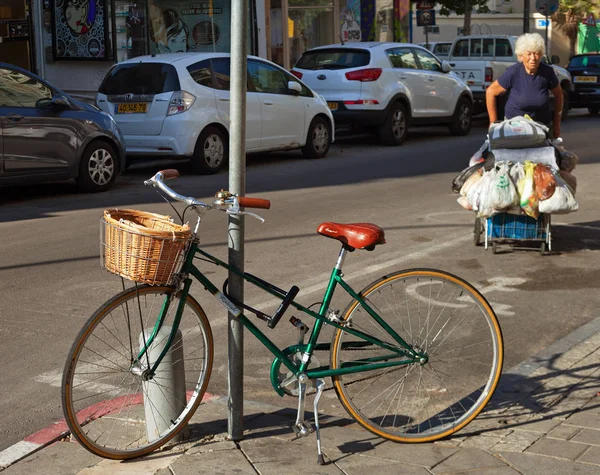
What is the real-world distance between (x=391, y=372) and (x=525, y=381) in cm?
103

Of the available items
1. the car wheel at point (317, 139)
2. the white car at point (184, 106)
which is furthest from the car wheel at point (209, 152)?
the car wheel at point (317, 139)

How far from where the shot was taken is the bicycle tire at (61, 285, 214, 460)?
4219 mm

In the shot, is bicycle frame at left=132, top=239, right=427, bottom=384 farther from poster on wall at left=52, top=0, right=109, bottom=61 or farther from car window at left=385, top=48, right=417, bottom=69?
poster on wall at left=52, top=0, right=109, bottom=61

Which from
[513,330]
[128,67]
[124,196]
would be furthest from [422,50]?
[513,330]

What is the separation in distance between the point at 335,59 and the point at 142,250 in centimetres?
1487

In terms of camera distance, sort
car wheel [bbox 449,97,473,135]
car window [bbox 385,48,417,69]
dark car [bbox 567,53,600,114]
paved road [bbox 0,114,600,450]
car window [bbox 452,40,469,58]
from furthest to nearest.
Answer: dark car [bbox 567,53,600,114], car window [bbox 452,40,469,58], car wheel [bbox 449,97,473,135], car window [bbox 385,48,417,69], paved road [bbox 0,114,600,450]

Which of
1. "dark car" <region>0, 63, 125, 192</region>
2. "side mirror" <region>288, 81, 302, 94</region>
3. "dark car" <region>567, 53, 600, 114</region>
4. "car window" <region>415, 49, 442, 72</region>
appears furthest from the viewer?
"dark car" <region>567, 53, 600, 114</region>

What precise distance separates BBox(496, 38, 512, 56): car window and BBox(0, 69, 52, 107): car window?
48.9ft

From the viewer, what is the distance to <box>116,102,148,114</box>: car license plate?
1405 centimetres

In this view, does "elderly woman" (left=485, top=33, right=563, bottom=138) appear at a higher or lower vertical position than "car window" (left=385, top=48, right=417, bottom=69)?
lower

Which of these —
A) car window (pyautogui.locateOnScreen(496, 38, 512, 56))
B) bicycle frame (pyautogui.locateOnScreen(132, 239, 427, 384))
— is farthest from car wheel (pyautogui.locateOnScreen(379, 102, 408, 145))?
bicycle frame (pyautogui.locateOnScreen(132, 239, 427, 384))

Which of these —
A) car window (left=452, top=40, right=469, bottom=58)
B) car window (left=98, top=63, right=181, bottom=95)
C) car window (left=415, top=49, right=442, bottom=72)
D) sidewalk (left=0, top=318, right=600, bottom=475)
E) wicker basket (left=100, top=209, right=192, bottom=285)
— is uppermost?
car window (left=452, top=40, right=469, bottom=58)

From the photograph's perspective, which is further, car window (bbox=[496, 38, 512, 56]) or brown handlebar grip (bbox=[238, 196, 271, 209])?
car window (bbox=[496, 38, 512, 56])

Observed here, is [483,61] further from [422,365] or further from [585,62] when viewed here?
[422,365]
